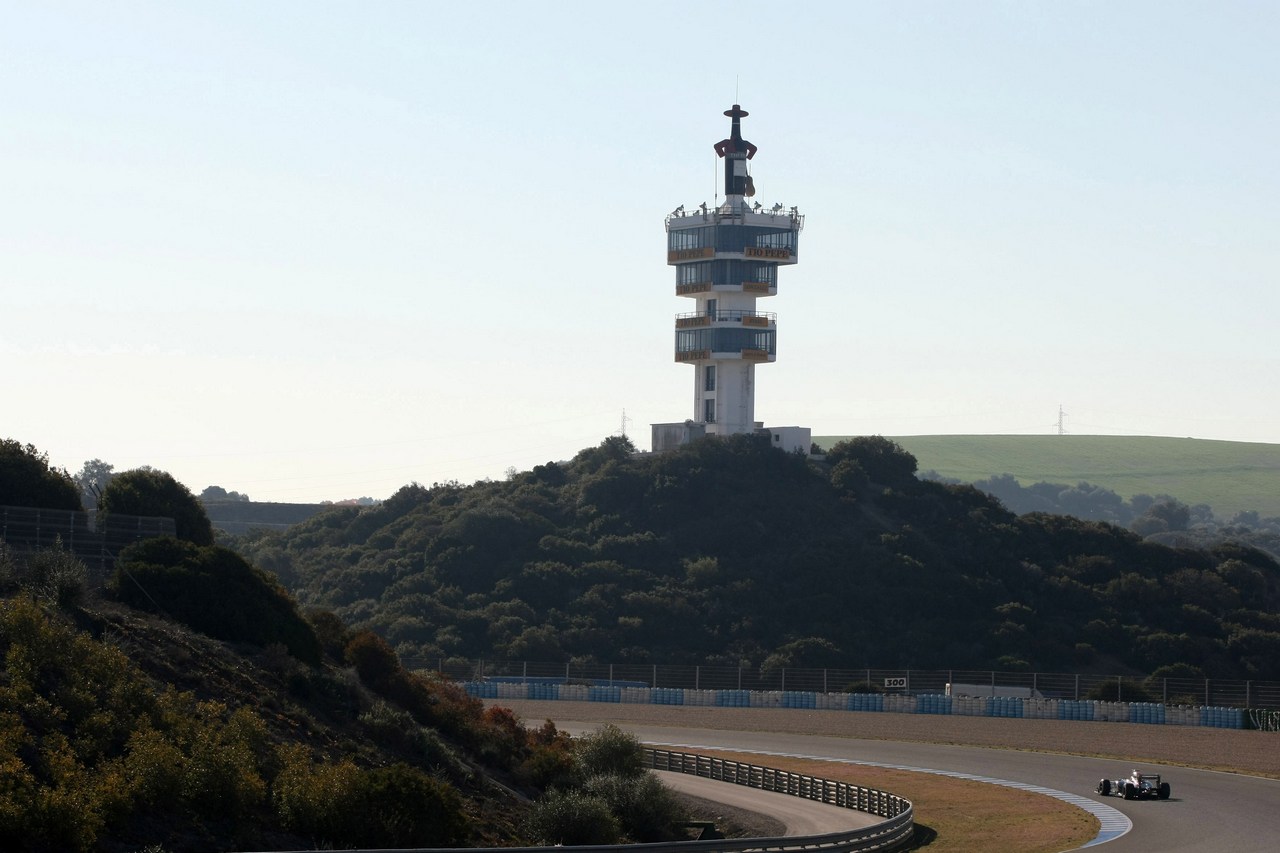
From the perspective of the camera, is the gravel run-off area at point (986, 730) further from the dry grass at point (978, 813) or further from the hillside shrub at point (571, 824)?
the hillside shrub at point (571, 824)

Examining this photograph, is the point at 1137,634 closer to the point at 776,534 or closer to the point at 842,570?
the point at 842,570

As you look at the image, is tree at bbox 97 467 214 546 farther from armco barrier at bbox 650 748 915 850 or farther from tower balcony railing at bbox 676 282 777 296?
tower balcony railing at bbox 676 282 777 296

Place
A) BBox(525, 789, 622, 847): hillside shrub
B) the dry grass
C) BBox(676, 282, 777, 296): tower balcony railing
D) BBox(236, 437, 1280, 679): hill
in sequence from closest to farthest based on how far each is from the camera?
BBox(525, 789, 622, 847): hillside shrub
the dry grass
BBox(236, 437, 1280, 679): hill
BBox(676, 282, 777, 296): tower balcony railing

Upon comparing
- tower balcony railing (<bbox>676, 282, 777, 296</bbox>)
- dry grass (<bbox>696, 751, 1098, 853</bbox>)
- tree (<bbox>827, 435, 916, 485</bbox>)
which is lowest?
dry grass (<bbox>696, 751, 1098, 853</bbox>)

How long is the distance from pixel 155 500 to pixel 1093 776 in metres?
31.2

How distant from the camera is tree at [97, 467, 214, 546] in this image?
54.7 meters

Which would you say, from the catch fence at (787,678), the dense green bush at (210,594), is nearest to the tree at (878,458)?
the catch fence at (787,678)

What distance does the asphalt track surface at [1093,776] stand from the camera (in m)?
37.1

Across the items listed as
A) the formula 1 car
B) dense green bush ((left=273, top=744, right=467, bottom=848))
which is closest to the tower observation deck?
the formula 1 car

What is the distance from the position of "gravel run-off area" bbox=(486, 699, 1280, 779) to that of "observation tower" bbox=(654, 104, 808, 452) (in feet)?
160

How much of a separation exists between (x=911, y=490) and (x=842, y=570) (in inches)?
717

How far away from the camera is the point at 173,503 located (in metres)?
55.9

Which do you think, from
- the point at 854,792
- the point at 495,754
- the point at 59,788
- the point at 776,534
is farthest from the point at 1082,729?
the point at 776,534

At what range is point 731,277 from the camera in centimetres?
12412
